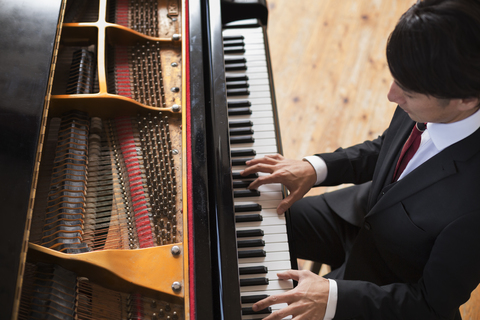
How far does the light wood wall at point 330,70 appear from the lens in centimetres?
326

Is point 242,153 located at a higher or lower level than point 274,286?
higher

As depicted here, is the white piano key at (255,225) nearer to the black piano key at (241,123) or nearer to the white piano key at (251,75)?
the black piano key at (241,123)

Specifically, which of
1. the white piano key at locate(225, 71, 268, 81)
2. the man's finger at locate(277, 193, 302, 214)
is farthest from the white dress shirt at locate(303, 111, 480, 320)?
the white piano key at locate(225, 71, 268, 81)

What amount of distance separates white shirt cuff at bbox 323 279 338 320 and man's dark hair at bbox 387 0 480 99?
758mm

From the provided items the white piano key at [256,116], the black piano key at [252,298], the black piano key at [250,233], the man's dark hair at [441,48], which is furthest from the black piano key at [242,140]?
the man's dark hair at [441,48]

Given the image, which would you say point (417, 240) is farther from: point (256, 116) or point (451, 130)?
point (256, 116)

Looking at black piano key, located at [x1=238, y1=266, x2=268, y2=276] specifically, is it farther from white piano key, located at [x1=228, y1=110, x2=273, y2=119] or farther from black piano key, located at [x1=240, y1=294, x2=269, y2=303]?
white piano key, located at [x1=228, y1=110, x2=273, y2=119]

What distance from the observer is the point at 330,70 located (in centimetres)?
353

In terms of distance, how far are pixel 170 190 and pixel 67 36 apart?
2.76 ft

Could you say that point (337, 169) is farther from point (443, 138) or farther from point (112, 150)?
point (112, 150)

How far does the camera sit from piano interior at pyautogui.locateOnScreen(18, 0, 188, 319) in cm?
123

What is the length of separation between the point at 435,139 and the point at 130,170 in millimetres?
1130

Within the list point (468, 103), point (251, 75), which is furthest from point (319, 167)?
point (468, 103)

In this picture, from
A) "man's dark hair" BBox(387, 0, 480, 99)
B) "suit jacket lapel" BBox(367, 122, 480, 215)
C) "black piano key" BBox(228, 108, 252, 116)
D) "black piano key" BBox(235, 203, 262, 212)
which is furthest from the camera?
"black piano key" BBox(228, 108, 252, 116)
